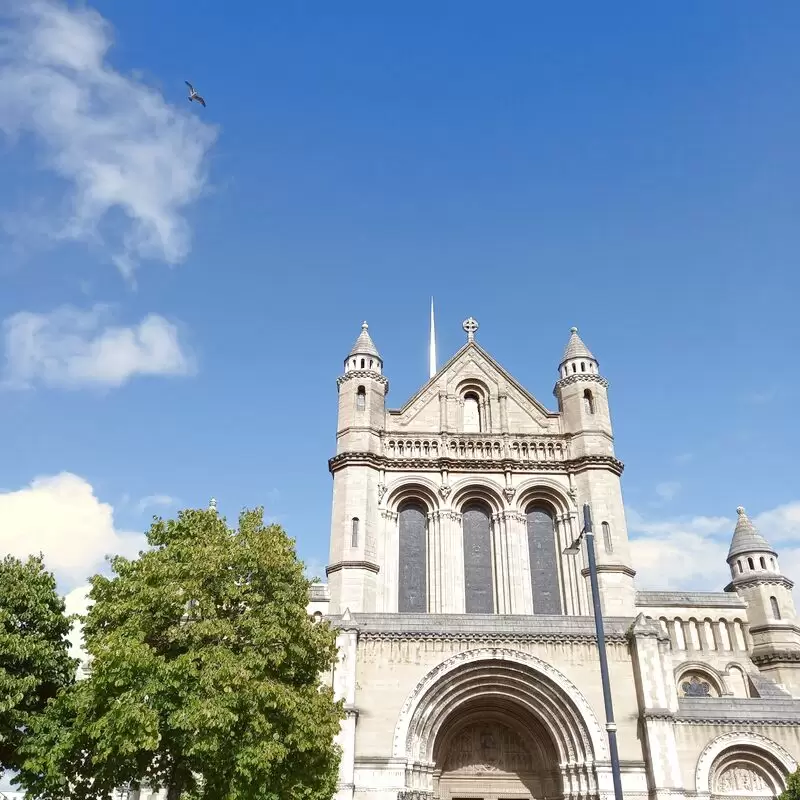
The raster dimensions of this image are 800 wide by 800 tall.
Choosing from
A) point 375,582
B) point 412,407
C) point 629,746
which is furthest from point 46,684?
point 412,407

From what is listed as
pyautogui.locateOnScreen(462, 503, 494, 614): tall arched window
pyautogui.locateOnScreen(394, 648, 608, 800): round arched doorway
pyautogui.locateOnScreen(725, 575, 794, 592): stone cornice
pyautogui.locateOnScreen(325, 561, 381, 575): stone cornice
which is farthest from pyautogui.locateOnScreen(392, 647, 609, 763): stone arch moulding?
pyautogui.locateOnScreen(725, 575, 794, 592): stone cornice

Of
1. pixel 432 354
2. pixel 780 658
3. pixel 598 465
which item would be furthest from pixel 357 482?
pixel 432 354

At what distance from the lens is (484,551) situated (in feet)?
104

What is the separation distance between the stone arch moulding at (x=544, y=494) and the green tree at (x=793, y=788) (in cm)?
1290

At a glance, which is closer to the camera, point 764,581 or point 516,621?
point 516,621

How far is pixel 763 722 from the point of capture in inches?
926

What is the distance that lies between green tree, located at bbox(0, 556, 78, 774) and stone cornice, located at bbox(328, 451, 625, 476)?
14356 mm

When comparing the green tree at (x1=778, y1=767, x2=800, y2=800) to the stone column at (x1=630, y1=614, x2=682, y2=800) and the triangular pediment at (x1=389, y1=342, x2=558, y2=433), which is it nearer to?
the stone column at (x1=630, y1=614, x2=682, y2=800)

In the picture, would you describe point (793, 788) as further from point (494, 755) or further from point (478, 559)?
point (478, 559)

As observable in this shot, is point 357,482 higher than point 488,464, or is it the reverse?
point 488,464

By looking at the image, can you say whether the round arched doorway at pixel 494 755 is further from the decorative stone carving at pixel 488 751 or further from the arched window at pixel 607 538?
the arched window at pixel 607 538

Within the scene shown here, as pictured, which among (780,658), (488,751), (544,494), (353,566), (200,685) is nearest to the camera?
(200,685)

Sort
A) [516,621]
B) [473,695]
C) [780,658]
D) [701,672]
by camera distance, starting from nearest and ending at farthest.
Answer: [473,695]
[516,621]
[701,672]
[780,658]

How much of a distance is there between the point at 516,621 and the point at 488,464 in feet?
29.3
